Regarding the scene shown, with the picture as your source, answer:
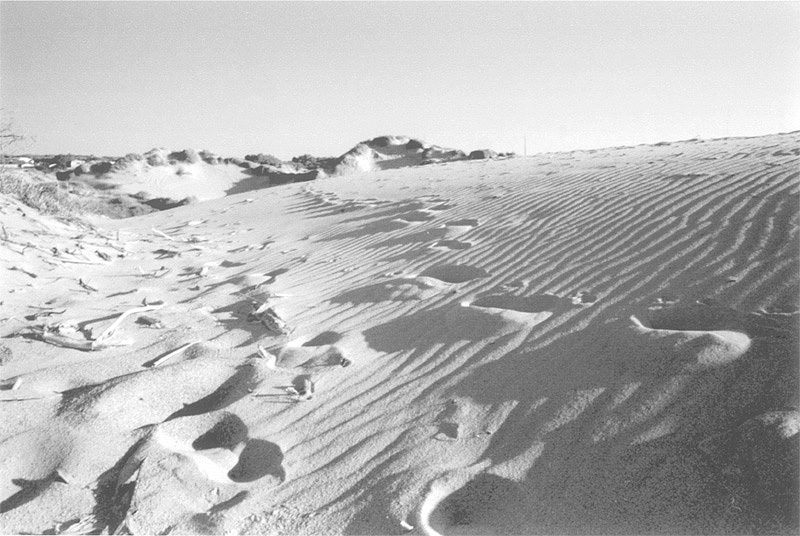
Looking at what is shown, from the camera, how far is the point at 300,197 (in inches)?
436

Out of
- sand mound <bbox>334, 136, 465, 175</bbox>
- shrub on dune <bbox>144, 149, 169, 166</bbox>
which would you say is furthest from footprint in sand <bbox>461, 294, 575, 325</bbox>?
shrub on dune <bbox>144, 149, 169, 166</bbox>

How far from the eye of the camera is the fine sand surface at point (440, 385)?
1948mm

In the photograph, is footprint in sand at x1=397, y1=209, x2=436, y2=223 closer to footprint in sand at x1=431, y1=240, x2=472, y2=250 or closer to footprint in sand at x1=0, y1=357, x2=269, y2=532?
footprint in sand at x1=431, y1=240, x2=472, y2=250

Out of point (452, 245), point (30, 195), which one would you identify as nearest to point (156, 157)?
point (30, 195)

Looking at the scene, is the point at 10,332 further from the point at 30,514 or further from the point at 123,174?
the point at 123,174

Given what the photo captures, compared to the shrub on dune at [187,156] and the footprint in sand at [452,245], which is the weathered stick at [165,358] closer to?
the footprint in sand at [452,245]

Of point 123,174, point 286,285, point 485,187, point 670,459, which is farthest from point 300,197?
point 123,174

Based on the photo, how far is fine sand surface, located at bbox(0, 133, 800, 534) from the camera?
195cm

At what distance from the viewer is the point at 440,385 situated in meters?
2.70

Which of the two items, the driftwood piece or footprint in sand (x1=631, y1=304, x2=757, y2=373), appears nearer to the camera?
footprint in sand (x1=631, y1=304, x2=757, y2=373)

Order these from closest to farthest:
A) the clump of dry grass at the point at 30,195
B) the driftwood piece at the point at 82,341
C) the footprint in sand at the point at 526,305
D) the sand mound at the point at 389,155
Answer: the footprint in sand at the point at 526,305, the driftwood piece at the point at 82,341, the clump of dry grass at the point at 30,195, the sand mound at the point at 389,155

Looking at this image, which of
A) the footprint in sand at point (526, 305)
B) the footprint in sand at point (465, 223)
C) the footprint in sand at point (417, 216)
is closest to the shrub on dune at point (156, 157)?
the footprint in sand at point (417, 216)

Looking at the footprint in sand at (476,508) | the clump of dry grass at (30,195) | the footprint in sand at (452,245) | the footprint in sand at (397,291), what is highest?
the clump of dry grass at (30,195)

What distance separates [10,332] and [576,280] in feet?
11.5
